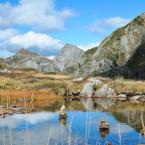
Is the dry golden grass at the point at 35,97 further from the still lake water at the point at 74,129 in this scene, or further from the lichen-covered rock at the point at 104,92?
the still lake water at the point at 74,129

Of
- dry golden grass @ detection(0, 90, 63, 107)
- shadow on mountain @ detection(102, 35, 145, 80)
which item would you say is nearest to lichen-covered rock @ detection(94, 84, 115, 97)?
dry golden grass @ detection(0, 90, 63, 107)

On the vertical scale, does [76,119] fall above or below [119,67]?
below

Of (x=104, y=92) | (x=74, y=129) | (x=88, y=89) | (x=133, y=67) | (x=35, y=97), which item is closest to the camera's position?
(x=74, y=129)

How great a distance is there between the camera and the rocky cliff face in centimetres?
13550

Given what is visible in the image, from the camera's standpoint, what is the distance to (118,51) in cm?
14150

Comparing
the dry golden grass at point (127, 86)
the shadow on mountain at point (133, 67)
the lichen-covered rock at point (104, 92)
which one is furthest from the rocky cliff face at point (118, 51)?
the lichen-covered rock at point (104, 92)

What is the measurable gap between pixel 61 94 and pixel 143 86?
1500cm

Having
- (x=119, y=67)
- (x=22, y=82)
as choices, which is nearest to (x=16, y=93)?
(x=22, y=82)

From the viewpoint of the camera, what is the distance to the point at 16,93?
Answer: 235 ft

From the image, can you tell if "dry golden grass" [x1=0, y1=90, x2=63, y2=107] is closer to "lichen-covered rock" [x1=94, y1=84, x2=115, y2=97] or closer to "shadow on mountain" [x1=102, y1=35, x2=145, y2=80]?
"lichen-covered rock" [x1=94, y1=84, x2=115, y2=97]

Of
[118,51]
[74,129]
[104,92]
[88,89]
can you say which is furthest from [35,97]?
[118,51]

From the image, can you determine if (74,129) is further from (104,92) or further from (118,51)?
(118,51)

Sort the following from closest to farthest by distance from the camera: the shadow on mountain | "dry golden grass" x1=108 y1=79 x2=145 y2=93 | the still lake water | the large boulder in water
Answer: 1. the still lake water
2. "dry golden grass" x1=108 y1=79 x2=145 y2=93
3. the large boulder in water
4. the shadow on mountain

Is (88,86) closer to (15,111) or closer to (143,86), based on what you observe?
(143,86)
